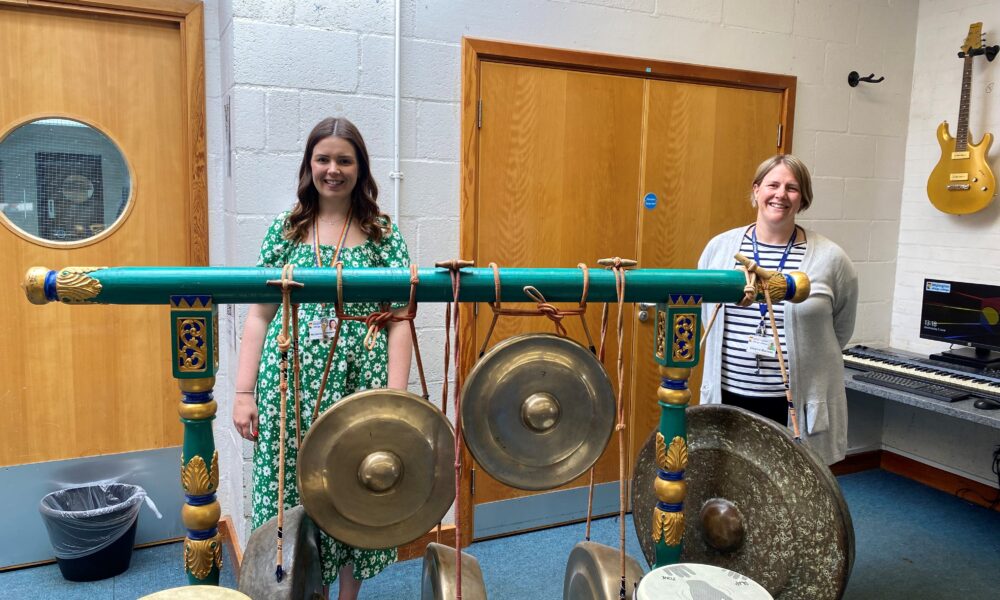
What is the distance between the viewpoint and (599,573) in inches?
53.5

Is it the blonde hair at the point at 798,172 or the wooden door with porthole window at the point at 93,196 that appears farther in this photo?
the wooden door with porthole window at the point at 93,196

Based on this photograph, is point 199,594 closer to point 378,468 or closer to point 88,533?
point 378,468

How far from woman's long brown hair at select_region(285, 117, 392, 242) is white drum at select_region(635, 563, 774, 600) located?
1040 millimetres

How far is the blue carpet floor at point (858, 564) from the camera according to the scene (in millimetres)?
2557

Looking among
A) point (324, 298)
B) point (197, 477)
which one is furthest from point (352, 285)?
point (197, 477)

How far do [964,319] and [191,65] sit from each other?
345cm

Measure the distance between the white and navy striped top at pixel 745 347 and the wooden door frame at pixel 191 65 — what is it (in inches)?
75.9

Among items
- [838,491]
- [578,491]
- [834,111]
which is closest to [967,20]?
[834,111]

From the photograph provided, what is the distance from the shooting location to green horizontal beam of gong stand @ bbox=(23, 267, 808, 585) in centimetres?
117

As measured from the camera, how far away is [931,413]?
12.0 feet

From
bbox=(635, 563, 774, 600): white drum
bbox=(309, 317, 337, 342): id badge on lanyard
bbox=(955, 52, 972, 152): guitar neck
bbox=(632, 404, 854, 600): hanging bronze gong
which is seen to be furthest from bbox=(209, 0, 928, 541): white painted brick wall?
bbox=(635, 563, 774, 600): white drum

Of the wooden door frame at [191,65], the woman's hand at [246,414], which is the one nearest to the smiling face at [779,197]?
the woman's hand at [246,414]

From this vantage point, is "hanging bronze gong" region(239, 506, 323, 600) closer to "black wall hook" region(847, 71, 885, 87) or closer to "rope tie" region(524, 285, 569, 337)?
"rope tie" region(524, 285, 569, 337)

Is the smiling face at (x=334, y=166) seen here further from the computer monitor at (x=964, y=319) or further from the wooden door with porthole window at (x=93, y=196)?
the computer monitor at (x=964, y=319)
